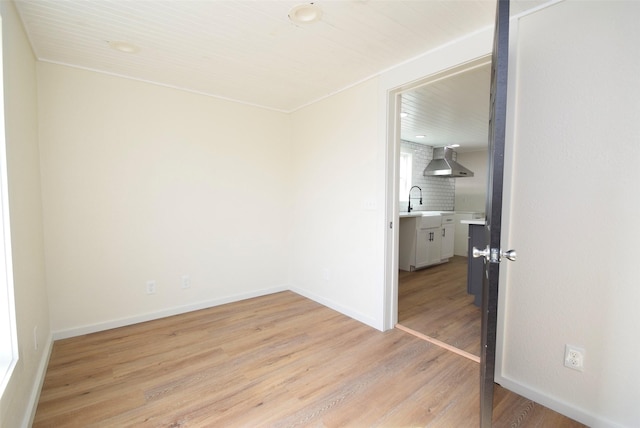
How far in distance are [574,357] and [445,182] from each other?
5.28m

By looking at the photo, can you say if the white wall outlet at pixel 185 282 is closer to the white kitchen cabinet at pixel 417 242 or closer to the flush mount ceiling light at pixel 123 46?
the flush mount ceiling light at pixel 123 46

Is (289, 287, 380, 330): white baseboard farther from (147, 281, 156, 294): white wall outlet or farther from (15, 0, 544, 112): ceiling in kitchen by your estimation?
(15, 0, 544, 112): ceiling in kitchen

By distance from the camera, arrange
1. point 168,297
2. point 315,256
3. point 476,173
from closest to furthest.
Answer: point 168,297 < point 315,256 < point 476,173

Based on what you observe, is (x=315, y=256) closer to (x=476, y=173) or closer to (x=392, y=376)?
(x=392, y=376)

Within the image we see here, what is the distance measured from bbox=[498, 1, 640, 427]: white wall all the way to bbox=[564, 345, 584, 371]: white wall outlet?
23 mm

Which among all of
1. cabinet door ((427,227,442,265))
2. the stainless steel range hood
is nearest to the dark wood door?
cabinet door ((427,227,442,265))

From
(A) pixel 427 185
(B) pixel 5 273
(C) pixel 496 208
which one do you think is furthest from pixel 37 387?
(A) pixel 427 185

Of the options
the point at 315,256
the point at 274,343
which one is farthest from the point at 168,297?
the point at 315,256

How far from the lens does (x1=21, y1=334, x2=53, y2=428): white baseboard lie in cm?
152

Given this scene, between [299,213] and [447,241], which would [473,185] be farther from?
[299,213]

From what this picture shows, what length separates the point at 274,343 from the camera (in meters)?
2.43

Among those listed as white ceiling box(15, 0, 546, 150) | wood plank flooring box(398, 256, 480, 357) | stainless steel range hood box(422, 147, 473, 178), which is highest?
white ceiling box(15, 0, 546, 150)

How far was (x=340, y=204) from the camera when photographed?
3.06 m

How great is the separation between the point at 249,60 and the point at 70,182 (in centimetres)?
181
